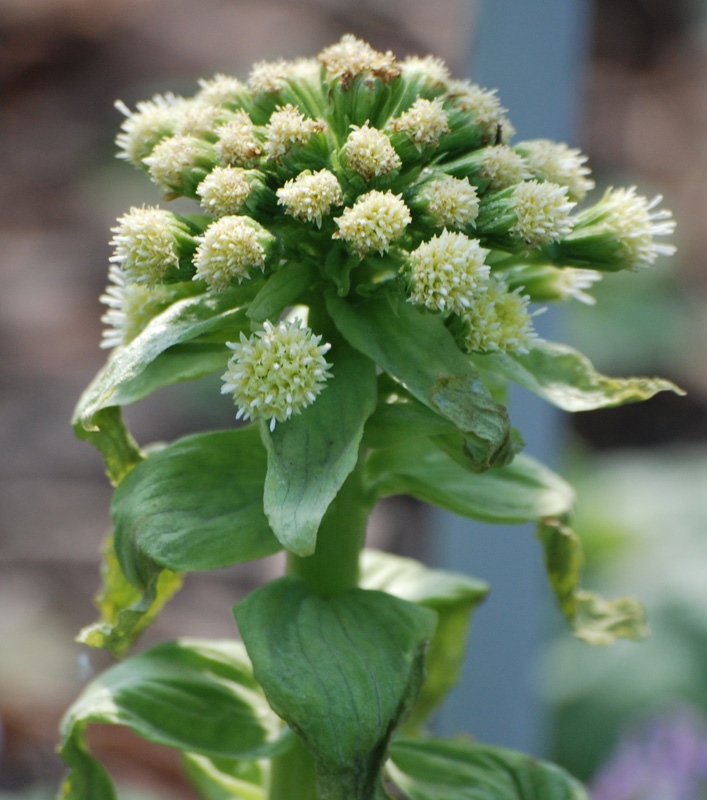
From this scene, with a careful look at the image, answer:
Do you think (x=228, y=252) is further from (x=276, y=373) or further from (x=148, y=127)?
(x=148, y=127)

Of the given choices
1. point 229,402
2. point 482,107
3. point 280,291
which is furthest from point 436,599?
point 229,402

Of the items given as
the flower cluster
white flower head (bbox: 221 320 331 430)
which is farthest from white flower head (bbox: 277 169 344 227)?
white flower head (bbox: 221 320 331 430)

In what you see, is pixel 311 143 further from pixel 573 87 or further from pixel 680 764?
pixel 680 764

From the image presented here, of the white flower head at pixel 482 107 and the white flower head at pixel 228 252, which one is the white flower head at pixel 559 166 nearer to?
the white flower head at pixel 482 107

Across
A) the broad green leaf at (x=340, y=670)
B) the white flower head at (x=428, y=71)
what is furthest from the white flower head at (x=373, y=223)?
the broad green leaf at (x=340, y=670)

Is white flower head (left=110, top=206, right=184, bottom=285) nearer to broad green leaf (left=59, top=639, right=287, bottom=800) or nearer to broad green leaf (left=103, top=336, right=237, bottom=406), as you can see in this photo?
broad green leaf (left=103, top=336, right=237, bottom=406)
